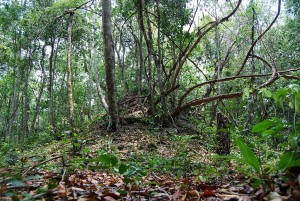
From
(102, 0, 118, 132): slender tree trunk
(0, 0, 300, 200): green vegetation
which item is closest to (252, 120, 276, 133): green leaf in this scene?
(0, 0, 300, 200): green vegetation

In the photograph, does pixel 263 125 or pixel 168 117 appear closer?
pixel 263 125

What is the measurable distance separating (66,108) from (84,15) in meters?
9.60

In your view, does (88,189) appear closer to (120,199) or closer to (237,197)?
(120,199)

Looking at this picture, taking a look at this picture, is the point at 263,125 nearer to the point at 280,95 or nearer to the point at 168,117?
the point at 280,95

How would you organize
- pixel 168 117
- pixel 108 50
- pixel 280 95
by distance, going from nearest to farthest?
pixel 280 95
pixel 108 50
pixel 168 117

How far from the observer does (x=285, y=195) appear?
116 cm

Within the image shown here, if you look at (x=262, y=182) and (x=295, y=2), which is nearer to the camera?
(x=262, y=182)

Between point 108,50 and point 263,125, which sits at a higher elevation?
point 108,50

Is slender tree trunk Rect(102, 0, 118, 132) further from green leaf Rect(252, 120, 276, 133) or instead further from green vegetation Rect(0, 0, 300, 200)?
green leaf Rect(252, 120, 276, 133)

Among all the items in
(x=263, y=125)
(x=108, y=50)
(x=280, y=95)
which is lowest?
(x=263, y=125)

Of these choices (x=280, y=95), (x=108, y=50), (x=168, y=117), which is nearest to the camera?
(x=280, y=95)

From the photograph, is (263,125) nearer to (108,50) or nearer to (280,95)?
(280,95)

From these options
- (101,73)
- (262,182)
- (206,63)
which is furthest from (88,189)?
(101,73)

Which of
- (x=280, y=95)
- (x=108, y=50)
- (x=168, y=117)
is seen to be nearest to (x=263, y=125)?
(x=280, y=95)
